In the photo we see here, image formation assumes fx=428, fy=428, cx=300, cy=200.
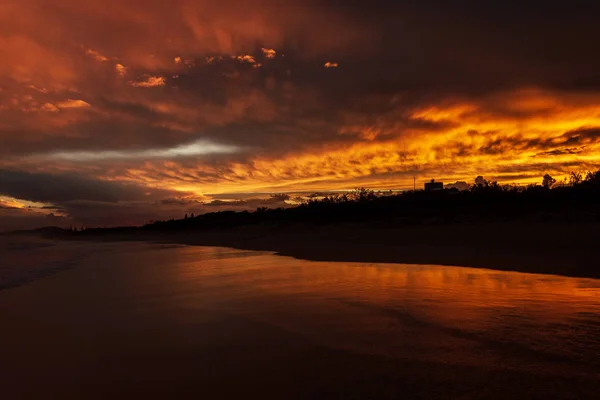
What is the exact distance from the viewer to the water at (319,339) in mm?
3467

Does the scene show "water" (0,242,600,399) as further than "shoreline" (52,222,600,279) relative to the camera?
No

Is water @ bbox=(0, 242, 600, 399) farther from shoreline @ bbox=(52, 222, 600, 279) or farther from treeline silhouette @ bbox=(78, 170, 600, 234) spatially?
treeline silhouette @ bbox=(78, 170, 600, 234)

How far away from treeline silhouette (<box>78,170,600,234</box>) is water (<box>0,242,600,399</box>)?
522 inches

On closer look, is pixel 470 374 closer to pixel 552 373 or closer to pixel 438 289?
pixel 552 373

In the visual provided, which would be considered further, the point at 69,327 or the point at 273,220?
the point at 273,220

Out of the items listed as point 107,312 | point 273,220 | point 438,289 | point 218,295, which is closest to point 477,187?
point 273,220

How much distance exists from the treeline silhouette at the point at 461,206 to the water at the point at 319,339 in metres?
13.2

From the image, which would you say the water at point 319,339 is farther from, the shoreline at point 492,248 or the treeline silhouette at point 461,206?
the treeline silhouette at point 461,206

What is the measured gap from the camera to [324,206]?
3516cm

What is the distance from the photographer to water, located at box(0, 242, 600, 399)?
3.47m

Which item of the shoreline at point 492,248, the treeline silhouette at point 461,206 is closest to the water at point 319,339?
the shoreline at point 492,248

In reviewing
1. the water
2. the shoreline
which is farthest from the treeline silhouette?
the water

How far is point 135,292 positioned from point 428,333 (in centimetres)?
617

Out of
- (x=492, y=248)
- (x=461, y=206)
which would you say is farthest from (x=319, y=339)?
(x=461, y=206)
